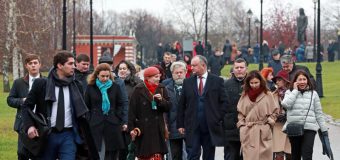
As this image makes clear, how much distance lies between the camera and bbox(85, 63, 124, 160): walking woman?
548 inches

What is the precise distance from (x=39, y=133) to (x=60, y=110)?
0.35 meters

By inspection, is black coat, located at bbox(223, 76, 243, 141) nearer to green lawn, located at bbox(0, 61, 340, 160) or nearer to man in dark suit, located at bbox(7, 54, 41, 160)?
man in dark suit, located at bbox(7, 54, 41, 160)

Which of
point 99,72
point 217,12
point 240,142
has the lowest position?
point 240,142

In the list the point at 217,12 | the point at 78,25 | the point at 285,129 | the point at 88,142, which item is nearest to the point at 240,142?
the point at 285,129

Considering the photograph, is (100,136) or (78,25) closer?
(100,136)

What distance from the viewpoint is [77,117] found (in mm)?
10852

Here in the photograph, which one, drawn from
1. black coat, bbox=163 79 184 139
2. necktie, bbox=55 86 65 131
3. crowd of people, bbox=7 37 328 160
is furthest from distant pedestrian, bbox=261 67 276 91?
necktie, bbox=55 86 65 131

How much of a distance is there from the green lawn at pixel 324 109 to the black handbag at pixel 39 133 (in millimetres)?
5898

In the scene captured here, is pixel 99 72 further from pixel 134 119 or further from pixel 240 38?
pixel 240 38

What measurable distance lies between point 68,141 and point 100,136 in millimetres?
3115

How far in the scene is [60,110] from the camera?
10.8m

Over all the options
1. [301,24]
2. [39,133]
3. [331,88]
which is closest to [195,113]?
[39,133]

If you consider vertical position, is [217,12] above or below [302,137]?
above

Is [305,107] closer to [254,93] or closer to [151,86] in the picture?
[254,93]
